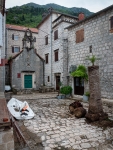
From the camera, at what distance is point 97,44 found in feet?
38.2

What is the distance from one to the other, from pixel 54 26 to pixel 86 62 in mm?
7655

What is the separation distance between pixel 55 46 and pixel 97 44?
22.4 ft

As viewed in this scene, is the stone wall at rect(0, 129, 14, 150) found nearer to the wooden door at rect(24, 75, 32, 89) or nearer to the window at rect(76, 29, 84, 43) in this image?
the window at rect(76, 29, 84, 43)

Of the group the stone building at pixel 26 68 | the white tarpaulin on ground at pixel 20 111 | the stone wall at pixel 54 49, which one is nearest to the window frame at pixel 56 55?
the stone wall at pixel 54 49

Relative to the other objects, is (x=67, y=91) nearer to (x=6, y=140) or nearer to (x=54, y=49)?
(x=54, y=49)

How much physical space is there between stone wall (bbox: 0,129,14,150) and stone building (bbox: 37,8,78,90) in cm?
1141

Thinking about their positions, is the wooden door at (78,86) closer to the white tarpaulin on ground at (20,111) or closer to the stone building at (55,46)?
the stone building at (55,46)

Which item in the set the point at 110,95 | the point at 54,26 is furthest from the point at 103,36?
the point at 54,26

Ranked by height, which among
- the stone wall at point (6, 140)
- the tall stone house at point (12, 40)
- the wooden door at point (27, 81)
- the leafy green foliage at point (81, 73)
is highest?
the tall stone house at point (12, 40)

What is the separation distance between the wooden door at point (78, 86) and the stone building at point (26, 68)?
6.36m

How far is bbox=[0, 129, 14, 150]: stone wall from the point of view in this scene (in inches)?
145

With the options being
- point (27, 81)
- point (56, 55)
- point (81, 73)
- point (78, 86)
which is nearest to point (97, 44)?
point (81, 73)

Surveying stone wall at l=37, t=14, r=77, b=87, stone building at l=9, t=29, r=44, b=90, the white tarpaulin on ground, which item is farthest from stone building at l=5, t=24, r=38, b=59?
the white tarpaulin on ground

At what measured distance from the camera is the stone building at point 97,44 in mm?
10570
